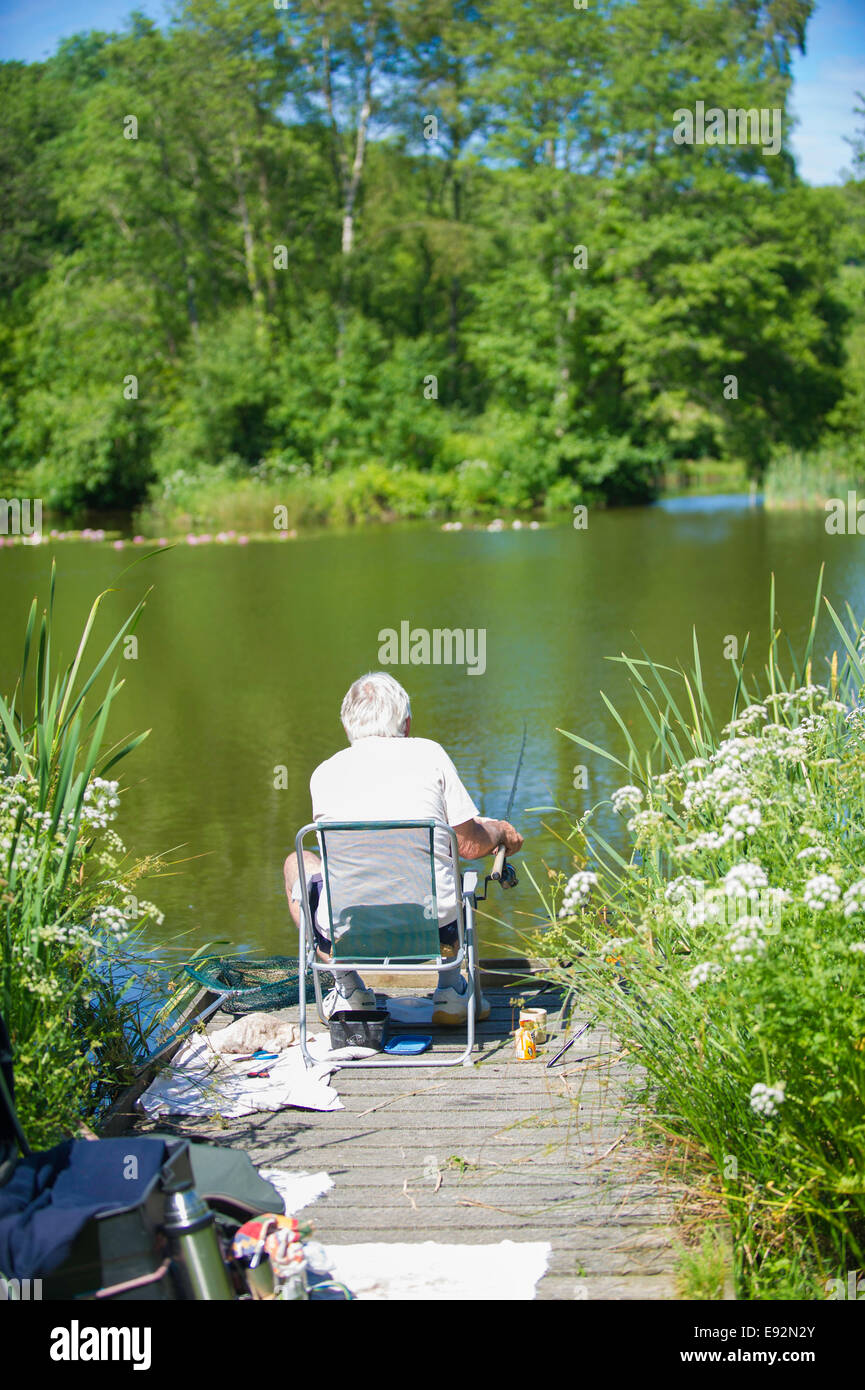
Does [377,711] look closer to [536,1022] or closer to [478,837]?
[478,837]

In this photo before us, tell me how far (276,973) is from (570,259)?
1166 inches

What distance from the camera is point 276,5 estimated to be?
3045 cm

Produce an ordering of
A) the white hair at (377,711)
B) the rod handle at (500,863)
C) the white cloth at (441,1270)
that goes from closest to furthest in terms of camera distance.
Answer: the white cloth at (441,1270)
the white hair at (377,711)
the rod handle at (500,863)

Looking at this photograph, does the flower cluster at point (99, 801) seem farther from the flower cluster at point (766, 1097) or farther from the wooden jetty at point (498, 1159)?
the flower cluster at point (766, 1097)

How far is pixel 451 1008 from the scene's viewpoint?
12.2 ft

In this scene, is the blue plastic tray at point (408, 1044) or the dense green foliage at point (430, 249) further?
the dense green foliage at point (430, 249)

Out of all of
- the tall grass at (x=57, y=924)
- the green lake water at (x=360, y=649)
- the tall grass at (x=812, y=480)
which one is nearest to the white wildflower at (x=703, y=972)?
the tall grass at (x=57, y=924)

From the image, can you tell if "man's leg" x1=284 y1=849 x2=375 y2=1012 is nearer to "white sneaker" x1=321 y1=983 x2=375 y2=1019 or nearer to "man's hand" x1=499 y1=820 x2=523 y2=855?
"white sneaker" x1=321 y1=983 x2=375 y2=1019

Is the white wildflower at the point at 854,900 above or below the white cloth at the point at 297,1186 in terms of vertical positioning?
above

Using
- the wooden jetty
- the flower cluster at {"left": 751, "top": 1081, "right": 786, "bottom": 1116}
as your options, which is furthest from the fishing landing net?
the flower cluster at {"left": 751, "top": 1081, "right": 786, "bottom": 1116}

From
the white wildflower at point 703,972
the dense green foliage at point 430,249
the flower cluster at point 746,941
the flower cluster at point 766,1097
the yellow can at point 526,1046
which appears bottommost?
the yellow can at point 526,1046

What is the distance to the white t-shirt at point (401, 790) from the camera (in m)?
Answer: 3.60

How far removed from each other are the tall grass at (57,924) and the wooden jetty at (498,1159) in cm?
32
